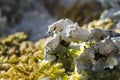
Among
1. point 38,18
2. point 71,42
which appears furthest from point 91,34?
point 38,18

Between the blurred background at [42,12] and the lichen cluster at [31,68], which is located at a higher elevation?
the blurred background at [42,12]

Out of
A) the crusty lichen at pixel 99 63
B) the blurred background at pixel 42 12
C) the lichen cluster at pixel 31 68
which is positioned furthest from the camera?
the blurred background at pixel 42 12

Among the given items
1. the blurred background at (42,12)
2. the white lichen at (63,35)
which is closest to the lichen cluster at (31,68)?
the white lichen at (63,35)

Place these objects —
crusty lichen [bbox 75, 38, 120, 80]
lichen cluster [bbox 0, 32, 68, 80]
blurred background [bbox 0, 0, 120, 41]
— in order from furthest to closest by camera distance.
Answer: blurred background [bbox 0, 0, 120, 41]
lichen cluster [bbox 0, 32, 68, 80]
crusty lichen [bbox 75, 38, 120, 80]

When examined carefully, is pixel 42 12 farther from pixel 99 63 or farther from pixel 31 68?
pixel 99 63

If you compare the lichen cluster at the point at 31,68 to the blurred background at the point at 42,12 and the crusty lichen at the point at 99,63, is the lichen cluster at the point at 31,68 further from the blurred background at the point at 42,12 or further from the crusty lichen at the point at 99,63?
the blurred background at the point at 42,12

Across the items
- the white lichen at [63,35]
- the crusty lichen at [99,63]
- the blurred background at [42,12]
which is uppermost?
the blurred background at [42,12]

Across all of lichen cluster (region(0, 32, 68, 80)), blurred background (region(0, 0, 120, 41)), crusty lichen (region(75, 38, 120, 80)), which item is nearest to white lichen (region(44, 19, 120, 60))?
lichen cluster (region(0, 32, 68, 80))

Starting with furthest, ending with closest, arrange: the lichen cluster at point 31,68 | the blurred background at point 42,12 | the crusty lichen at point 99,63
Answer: the blurred background at point 42,12, the lichen cluster at point 31,68, the crusty lichen at point 99,63

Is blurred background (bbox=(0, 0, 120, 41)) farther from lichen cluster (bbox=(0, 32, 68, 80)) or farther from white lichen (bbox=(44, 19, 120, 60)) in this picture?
white lichen (bbox=(44, 19, 120, 60))
